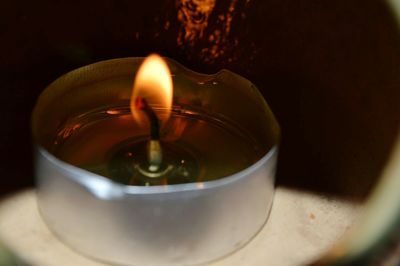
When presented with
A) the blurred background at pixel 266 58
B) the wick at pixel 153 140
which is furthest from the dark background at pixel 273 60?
the wick at pixel 153 140

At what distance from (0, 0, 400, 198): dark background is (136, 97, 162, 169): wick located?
4.7 inches

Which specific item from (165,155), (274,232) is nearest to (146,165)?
(165,155)

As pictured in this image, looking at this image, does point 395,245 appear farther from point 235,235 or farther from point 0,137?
point 0,137

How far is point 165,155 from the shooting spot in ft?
2.05

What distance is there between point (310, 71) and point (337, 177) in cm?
10

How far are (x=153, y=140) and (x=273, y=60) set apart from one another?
0.17 m

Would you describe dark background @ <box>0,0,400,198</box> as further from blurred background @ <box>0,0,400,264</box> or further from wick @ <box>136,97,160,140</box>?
wick @ <box>136,97,160,140</box>

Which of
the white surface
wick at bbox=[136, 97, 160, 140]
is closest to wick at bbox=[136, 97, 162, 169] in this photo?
wick at bbox=[136, 97, 160, 140]

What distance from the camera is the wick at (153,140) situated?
0.57m

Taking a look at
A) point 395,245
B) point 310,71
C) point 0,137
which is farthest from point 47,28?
point 395,245

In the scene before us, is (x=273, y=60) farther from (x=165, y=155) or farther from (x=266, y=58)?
(x=165, y=155)

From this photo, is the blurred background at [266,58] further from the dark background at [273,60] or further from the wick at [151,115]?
the wick at [151,115]

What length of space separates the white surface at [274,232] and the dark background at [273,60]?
0.02 m

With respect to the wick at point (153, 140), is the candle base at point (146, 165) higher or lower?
lower
